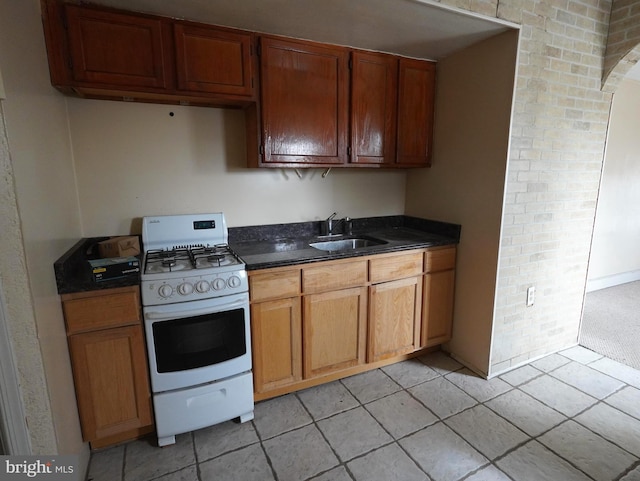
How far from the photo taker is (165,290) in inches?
65.6

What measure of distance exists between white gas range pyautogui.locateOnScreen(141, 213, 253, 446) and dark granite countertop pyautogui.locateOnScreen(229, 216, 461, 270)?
0.22 metres

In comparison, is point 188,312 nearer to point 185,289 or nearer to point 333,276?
point 185,289

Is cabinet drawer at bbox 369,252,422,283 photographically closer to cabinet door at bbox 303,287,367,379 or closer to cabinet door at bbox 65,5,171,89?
cabinet door at bbox 303,287,367,379

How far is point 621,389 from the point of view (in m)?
2.24

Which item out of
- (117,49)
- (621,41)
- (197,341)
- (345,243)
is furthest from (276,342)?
(621,41)

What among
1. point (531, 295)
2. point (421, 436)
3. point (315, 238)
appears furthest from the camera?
point (315, 238)

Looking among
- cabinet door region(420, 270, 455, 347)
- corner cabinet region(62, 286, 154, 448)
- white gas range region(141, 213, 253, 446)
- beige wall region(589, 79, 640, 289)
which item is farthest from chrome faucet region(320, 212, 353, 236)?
beige wall region(589, 79, 640, 289)

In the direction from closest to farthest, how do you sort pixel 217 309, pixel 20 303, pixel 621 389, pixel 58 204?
pixel 20 303, pixel 58 204, pixel 217 309, pixel 621 389

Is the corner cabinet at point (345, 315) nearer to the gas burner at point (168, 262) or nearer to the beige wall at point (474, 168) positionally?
the beige wall at point (474, 168)

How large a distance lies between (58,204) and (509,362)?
292 centimetres

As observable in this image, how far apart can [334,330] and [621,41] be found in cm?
267

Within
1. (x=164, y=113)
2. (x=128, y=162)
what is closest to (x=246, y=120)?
(x=164, y=113)

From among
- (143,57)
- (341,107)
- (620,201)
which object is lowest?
(620,201)

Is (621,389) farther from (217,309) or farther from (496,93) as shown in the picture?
(217,309)
